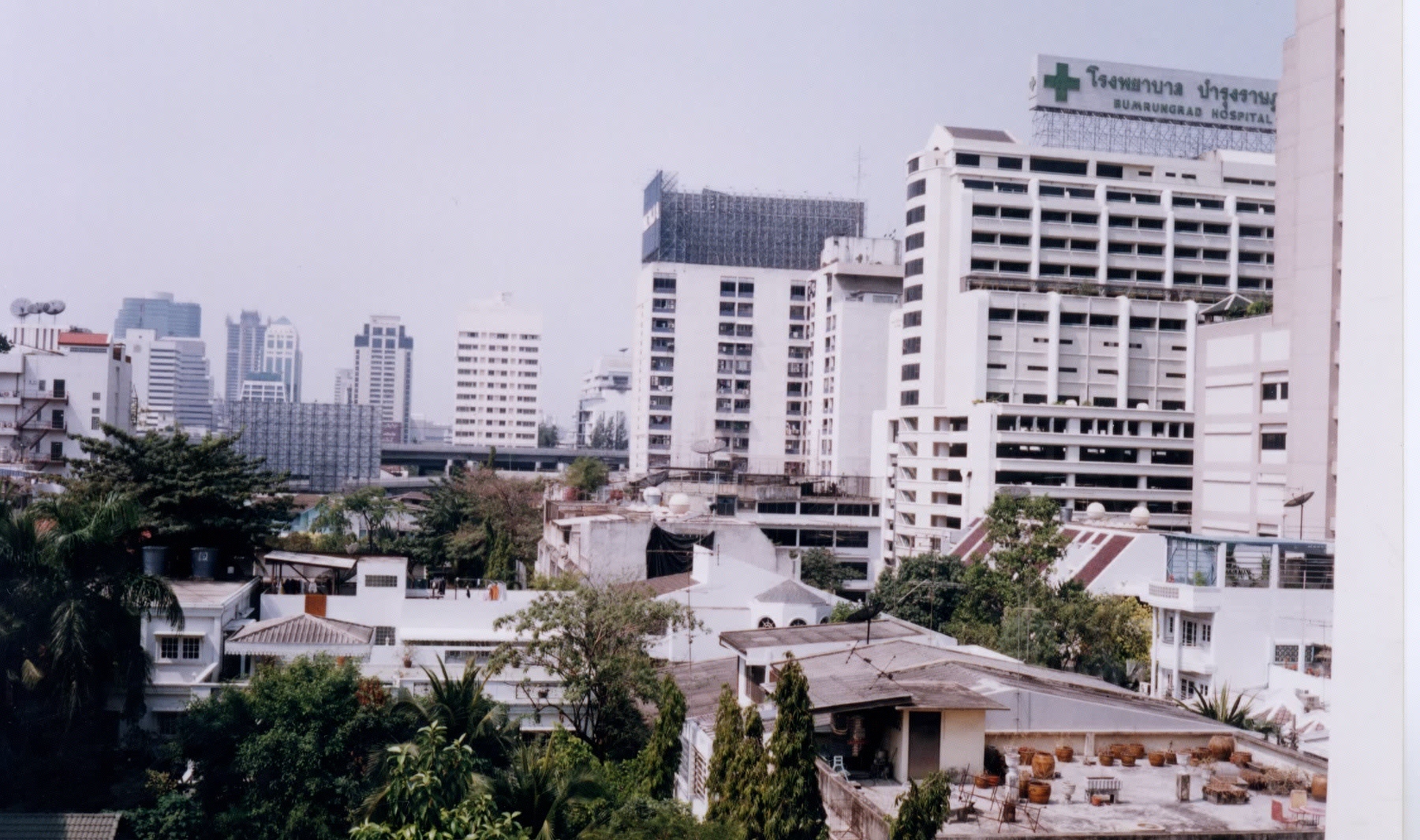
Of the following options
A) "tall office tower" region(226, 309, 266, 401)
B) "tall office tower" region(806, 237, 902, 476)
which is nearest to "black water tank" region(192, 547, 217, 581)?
"tall office tower" region(806, 237, 902, 476)

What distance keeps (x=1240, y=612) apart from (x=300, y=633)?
588 cm

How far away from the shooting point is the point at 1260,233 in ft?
59.4

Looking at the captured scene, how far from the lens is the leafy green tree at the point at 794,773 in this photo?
363 centimetres

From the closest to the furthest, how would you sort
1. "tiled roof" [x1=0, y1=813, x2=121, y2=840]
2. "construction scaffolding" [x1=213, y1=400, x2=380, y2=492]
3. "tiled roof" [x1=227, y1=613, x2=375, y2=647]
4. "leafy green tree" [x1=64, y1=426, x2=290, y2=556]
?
"tiled roof" [x1=0, y1=813, x2=121, y2=840] < "tiled roof" [x1=227, y1=613, x2=375, y2=647] < "leafy green tree" [x1=64, y1=426, x2=290, y2=556] < "construction scaffolding" [x1=213, y1=400, x2=380, y2=492]

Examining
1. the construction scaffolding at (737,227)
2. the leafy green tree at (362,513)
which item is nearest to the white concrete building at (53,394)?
the leafy green tree at (362,513)

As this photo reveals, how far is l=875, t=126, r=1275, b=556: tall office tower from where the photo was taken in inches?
652

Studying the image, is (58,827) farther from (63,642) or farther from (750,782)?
(750,782)

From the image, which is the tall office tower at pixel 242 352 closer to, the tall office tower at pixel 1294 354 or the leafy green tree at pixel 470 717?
the tall office tower at pixel 1294 354

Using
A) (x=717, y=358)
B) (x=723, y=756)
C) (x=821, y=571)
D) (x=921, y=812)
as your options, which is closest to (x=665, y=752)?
(x=723, y=756)

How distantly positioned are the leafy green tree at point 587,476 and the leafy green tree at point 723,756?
14.7 m

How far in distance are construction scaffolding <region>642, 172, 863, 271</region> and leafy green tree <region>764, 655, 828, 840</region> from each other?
2210 centimetres

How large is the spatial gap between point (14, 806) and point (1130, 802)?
4.33m

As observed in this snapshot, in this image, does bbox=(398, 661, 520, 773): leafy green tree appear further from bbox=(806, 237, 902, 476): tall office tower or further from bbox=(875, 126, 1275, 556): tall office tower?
bbox=(806, 237, 902, 476): tall office tower

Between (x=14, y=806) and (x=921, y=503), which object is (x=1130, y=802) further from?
(x=921, y=503)
